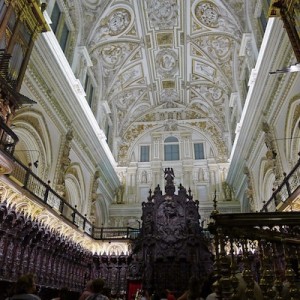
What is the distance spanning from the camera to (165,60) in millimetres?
20578

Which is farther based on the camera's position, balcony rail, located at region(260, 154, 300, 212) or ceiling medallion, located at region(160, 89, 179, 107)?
ceiling medallion, located at region(160, 89, 179, 107)

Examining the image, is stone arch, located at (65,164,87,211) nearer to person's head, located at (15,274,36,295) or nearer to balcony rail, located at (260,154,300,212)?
balcony rail, located at (260,154,300,212)

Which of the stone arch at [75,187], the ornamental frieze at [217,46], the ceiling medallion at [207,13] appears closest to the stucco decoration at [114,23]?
the ceiling medallion at [207,13]

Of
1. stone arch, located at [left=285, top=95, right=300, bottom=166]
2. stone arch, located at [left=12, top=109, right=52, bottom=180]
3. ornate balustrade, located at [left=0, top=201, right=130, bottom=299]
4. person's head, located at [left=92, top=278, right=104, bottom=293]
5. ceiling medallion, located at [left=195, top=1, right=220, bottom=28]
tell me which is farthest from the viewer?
ceiling medallion, located at [left=195, top=1, right=220, bottom=28]

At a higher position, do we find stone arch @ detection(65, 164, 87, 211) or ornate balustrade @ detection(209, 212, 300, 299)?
stone arch @ detection(65, 164, 87, 211)

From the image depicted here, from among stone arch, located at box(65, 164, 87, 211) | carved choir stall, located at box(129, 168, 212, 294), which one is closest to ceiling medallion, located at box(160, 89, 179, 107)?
carved choir stall, located at box(129, 168, 212, 294)

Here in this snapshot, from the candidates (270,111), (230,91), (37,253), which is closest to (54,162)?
(37,253)

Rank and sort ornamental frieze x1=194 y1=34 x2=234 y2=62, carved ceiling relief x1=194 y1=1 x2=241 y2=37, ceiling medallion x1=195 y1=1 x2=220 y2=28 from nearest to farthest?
carved ceiling relief x1=194 y1=1 x2=241 y2=37 → ceiling medallion x1=195 y1=1 x2=220 y2=28 → ornamental frieze x1=194 y1=34 x2=234 y2=62

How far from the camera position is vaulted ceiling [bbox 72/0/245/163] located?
55.6 ft

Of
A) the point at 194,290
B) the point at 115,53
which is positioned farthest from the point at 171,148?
the point at 194,290

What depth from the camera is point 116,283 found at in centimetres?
1553

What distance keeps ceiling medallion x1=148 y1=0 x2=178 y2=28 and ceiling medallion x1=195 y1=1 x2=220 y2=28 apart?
4.28ft

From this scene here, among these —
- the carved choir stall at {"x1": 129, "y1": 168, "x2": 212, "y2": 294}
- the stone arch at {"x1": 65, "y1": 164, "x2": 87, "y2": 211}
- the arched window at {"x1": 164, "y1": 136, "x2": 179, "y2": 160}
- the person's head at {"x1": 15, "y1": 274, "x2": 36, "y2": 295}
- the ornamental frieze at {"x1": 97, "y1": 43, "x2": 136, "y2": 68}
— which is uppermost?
the ornamental frieze at {"x1": 97, "y1": 43, "x2": 136, "y2": 68}

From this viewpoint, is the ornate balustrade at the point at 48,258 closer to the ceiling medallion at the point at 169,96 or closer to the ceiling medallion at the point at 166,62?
the ceiling medallion at the point at 166,62
